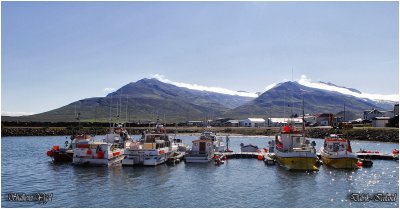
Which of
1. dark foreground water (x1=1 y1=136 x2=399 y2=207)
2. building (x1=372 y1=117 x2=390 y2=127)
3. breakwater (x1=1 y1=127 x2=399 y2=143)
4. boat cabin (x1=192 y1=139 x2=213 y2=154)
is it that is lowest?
dark foreground water (x1=1 y1=136 x2=399 y2=207)

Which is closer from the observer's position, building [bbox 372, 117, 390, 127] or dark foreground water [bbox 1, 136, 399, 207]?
dark foreground water [bbox 1, 136, 399, 207]

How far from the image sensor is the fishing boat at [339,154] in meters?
54.5

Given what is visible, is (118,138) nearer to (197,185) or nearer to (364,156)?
(197,185)

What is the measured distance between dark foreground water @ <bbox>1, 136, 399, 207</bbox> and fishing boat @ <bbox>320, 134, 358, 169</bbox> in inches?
64.8

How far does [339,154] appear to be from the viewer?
180 ft

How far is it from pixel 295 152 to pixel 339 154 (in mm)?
7075

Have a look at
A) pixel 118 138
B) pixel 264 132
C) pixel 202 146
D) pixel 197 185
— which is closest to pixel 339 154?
pixel 202 146

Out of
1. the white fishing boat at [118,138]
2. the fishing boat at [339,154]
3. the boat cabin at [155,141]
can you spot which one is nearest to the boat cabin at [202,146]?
the boat cabin at [155,141]

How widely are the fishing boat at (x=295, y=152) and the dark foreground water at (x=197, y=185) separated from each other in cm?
144

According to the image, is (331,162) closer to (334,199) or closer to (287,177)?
(287,177)

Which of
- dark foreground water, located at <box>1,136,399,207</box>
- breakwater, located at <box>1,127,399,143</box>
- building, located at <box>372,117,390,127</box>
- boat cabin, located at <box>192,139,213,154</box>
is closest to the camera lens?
dark foreground water, located at <box>1,136,399,207</box>

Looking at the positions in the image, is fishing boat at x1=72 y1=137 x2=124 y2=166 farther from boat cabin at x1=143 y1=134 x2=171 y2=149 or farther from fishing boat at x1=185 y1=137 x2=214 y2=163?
fishing boat at x1=185 y1=137 x2=214 y2=163

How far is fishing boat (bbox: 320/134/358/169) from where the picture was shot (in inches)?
2144

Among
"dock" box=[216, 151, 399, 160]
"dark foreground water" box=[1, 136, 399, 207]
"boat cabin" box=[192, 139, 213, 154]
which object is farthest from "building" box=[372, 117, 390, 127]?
"boat cabin" box=[192, 139, 213, 154]
